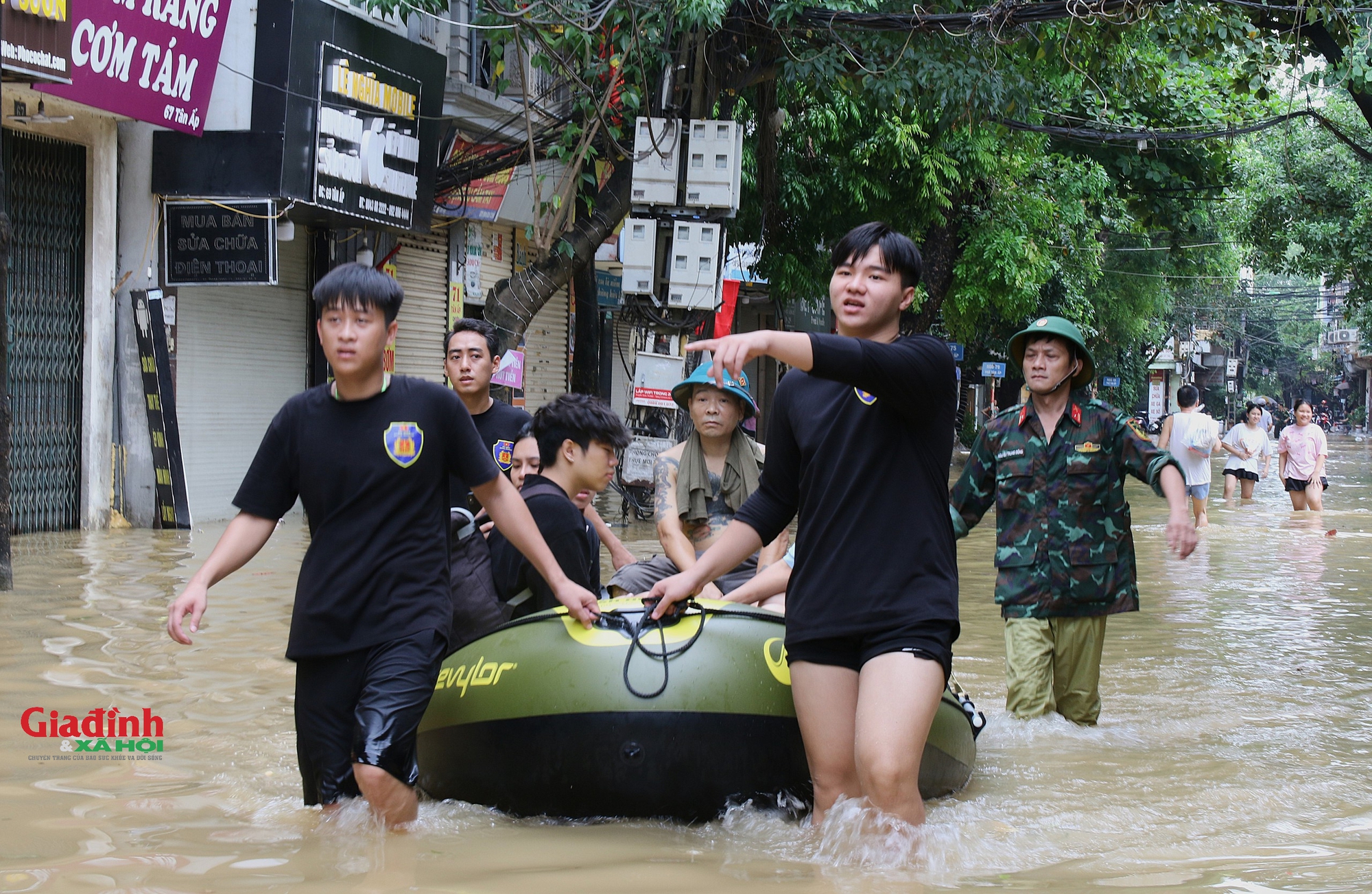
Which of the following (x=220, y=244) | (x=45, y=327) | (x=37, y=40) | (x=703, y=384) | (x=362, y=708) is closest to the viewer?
(x=362, y=708)

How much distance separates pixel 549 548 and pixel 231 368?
9.89m

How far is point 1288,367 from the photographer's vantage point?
9200 cm

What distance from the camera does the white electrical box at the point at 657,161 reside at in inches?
468

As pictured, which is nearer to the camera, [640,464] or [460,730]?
[460,730]

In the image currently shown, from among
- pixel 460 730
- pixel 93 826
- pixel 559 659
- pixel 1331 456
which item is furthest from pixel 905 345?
pixel 1331 456

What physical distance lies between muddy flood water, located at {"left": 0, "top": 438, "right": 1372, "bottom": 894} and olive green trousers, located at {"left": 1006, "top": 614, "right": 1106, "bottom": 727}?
0.12 metres

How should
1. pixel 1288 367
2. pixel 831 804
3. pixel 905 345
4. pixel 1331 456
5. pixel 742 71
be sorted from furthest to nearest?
pixel 1288 367, pixel 1331 456, pixel 742 71, pixel 831 804, pixel 905 345

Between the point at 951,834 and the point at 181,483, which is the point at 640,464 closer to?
the point at 181,483

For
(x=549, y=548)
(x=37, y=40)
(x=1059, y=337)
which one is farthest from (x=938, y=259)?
(x=549, y=548)

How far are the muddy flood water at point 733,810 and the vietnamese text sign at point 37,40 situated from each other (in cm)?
364

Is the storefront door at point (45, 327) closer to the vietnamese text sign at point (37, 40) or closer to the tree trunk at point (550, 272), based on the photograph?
the vietnamese text sign at point (37, 40)

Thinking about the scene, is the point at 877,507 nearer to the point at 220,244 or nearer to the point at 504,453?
the point at 504,453

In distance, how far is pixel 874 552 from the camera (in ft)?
10.6

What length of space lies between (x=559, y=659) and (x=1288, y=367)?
98554 mm
